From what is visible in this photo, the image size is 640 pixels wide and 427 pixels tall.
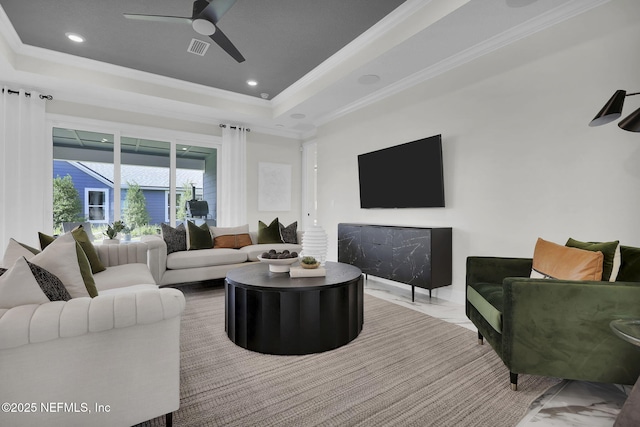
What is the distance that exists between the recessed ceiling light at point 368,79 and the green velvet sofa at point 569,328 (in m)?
3.06

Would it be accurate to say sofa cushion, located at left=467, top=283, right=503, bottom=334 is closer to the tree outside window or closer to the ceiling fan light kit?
the ceiling fan light kit

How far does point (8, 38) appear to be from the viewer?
3.41m

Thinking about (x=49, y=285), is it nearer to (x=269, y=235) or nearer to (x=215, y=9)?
(x=215, y=9)

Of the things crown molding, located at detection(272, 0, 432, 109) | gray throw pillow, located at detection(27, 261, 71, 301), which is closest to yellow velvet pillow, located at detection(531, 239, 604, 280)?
crown molding, located at detection(272, 0, 432, 109)

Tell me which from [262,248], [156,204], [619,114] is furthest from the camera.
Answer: [156,204]

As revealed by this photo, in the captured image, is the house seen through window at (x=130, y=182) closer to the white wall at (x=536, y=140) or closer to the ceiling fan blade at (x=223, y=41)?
the ceiling fan blade at (x=223, y=41)

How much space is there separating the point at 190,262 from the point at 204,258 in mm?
177

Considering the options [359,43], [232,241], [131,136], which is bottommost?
[232,241]

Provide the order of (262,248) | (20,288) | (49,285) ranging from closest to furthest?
(20,288) → (49,285) → (262,248)

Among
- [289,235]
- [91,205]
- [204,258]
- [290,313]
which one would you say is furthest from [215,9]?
[91,205]

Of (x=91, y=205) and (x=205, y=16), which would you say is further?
(x=91, y=205)

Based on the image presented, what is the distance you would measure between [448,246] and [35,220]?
18.0ft

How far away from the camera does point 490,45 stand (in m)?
3.10

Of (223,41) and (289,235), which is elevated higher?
(223,41)
